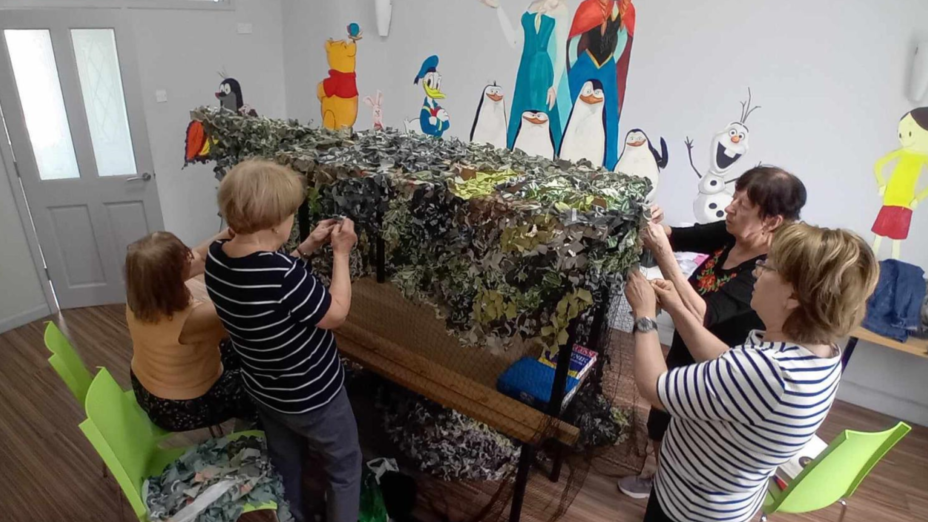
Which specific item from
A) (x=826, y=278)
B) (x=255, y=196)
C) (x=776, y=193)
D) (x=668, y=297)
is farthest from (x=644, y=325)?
(x=255, y=196)

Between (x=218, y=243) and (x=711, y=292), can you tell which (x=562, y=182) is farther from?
(x=218, y=243)

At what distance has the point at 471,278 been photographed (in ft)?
4.99

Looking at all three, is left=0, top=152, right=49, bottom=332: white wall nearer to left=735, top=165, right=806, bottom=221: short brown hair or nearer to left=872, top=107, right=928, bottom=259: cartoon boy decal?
left=735, top=165, right=806, bottom=221: short brown hair

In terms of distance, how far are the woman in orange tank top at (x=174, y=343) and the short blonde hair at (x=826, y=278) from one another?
158 cm

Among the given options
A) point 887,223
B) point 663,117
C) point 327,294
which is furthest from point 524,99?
point 327,294

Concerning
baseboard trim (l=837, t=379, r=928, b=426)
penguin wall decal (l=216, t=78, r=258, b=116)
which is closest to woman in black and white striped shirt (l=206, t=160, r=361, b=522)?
baseboard trim (l=837, t=379, r=928, b=426)

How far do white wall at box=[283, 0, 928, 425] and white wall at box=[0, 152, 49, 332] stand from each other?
129 inches

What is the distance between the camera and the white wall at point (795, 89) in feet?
8.96

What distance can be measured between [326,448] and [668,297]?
3.83ft

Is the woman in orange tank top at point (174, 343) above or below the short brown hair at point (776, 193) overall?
below

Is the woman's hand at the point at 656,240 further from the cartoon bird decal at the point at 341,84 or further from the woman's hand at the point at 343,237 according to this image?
the cartoon bird decal at the point at 341,84

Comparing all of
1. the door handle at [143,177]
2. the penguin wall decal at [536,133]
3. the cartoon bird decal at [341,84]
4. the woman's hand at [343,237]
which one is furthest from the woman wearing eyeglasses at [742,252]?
the door handle at [143,177]

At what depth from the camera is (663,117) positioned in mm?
3320

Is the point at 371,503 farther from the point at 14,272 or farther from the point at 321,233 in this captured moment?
the point at 14,272
